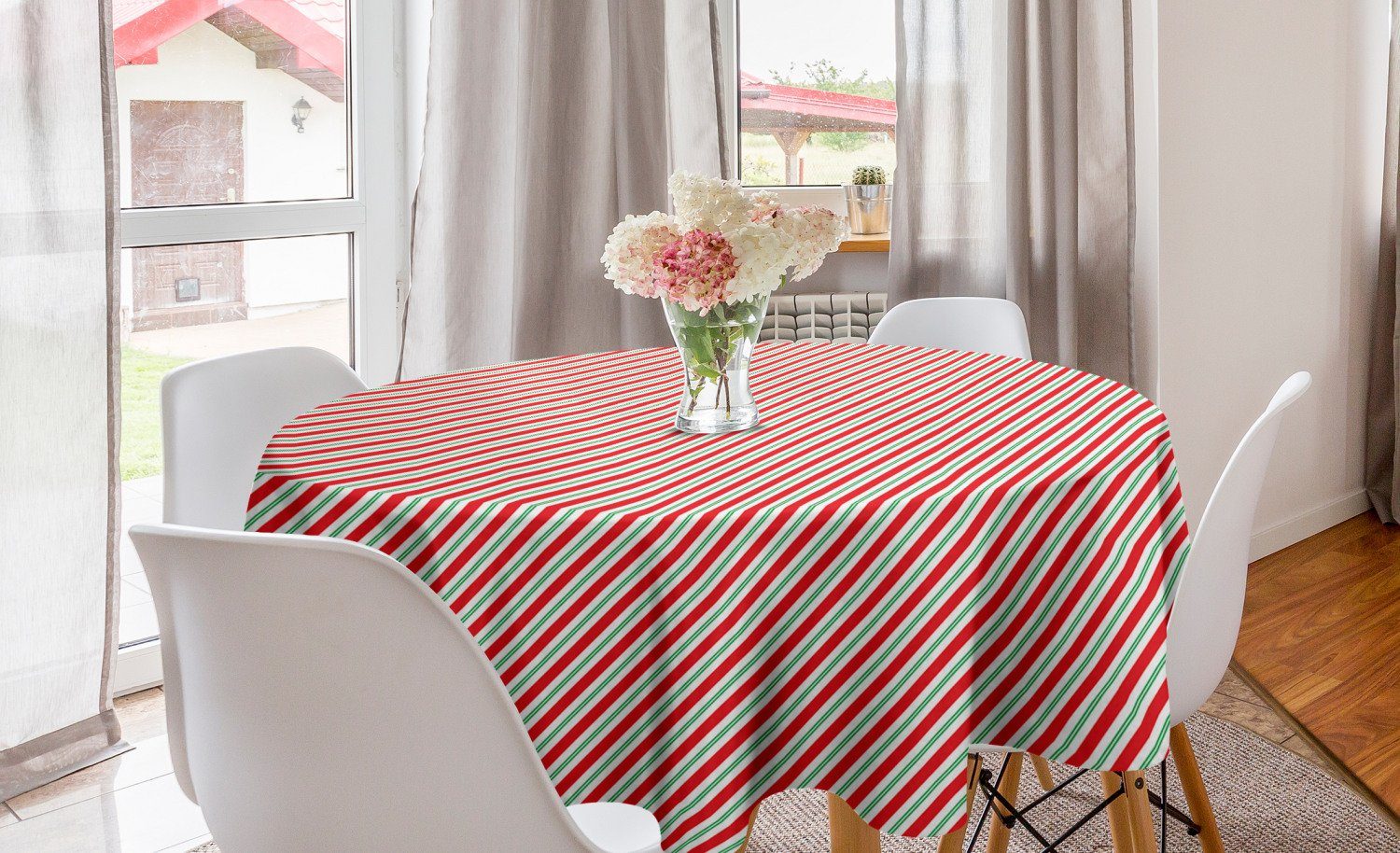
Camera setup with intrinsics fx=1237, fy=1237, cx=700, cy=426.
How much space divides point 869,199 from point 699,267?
2.11 meters

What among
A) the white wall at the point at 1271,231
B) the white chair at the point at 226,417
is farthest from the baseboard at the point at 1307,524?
the white chair at the point at 226,417

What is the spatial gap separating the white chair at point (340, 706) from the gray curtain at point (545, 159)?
1.77 metres

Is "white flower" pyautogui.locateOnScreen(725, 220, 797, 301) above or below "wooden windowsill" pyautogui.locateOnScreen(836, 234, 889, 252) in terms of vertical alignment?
below

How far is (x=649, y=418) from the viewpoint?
71.8 inches

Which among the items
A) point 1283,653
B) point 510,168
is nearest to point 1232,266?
point 1283,653

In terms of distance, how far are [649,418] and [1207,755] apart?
1411 millimetres

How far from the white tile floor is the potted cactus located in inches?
79.9

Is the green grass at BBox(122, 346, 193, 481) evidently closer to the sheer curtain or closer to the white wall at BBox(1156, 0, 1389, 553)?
the sheer curtain

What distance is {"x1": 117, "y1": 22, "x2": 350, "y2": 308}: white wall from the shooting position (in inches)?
107

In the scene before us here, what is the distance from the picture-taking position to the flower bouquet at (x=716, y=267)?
162 centimetres

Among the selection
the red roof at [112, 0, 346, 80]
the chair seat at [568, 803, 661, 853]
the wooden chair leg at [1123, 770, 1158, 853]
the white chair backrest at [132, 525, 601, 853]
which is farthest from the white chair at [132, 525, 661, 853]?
the red roof at [112, 0, 346, 80]

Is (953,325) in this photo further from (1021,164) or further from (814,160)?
(814,160)

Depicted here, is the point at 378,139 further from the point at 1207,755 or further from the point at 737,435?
the point at 1207,755

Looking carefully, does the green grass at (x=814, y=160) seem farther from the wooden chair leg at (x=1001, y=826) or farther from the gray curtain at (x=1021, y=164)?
the wooden chair leg at (x=1001, y=826)
